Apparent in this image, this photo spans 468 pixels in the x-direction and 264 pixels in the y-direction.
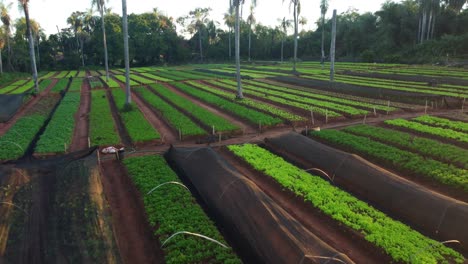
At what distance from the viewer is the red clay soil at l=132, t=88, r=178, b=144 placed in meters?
21.6

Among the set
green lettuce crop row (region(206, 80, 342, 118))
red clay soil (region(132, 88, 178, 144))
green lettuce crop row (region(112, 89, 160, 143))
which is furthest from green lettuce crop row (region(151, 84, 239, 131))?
green lettuce crop row (region(206, 80, 342, 118))

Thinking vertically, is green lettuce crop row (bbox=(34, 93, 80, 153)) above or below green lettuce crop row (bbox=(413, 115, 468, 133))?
below

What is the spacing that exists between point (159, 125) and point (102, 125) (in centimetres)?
Result: 391

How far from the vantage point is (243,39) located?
107 meters

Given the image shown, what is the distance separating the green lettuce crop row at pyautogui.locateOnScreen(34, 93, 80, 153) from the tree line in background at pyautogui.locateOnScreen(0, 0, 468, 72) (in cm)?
3293

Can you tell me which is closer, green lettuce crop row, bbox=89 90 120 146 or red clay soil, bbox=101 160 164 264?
red clay soil, bbox=101 160 164 264

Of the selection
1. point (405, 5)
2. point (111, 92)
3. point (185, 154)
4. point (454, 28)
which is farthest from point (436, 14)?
point (185, 154)

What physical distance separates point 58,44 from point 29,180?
327 feet

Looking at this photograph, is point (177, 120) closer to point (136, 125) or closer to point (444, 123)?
point (136, 125)

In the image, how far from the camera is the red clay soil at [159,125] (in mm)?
21581

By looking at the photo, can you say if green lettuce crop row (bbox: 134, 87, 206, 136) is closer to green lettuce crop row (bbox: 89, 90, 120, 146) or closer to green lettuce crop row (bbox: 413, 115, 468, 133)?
green lettuce crop row (bbox: 89, 90, 120, 146)

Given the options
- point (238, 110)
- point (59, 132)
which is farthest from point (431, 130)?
point (59, 132)

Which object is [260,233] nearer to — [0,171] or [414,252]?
[414,252]

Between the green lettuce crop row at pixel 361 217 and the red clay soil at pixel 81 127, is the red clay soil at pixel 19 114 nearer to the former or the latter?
the red clay soil at pixel 81 127
